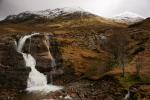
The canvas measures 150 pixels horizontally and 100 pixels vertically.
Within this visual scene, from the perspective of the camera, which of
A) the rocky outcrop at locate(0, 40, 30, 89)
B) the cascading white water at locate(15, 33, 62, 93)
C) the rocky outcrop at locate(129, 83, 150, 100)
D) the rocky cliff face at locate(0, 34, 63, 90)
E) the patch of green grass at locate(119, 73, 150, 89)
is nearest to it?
the rocky outcrop at locate(129, 83, 150, 100)

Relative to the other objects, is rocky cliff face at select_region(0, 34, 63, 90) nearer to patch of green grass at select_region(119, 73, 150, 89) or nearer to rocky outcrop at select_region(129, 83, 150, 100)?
patch of green grass at select_region(119, 73, 150, 89)

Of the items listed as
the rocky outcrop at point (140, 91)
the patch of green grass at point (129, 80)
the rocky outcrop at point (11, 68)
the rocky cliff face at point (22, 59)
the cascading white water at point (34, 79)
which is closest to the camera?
the rocky outcrop at point (140, 91)

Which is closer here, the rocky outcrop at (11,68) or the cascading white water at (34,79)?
the cascading white water at (34,79)

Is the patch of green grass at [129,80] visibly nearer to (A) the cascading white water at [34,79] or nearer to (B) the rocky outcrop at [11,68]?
(A) the cascading white water at [34,79]

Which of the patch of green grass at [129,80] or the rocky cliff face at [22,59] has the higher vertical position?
the rocky cliff face at [22,59]

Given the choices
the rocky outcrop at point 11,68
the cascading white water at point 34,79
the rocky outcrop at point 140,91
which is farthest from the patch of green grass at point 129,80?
the rocky outcrop at point 11,68

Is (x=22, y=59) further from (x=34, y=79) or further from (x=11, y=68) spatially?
(x=34, y=79)

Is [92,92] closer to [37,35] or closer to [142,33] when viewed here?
[37,35]

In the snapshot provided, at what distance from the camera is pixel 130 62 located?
6900 centimetres

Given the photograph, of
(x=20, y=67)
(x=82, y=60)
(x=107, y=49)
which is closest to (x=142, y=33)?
(x=107, y=49)

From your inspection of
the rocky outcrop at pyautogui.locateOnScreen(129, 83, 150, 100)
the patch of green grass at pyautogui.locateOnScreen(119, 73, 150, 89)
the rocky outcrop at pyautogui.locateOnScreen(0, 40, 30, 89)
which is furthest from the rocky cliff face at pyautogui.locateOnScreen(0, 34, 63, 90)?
the rocky outcrop at pyautogui.locateOnScreen(129, 83, 150, 100)

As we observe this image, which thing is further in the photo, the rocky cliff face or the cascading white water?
the rocky cliff face

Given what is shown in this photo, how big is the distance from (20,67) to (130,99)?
24.3 meters

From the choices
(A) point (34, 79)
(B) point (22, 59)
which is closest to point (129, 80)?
(A) point (34, 79)
